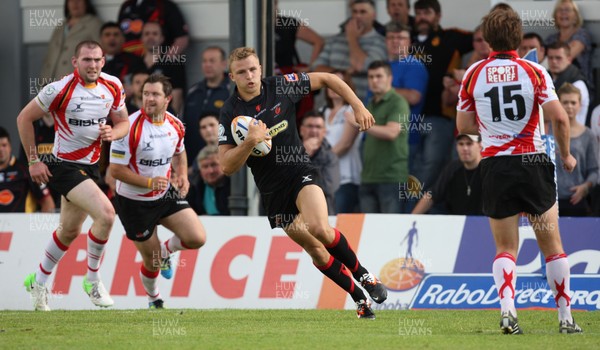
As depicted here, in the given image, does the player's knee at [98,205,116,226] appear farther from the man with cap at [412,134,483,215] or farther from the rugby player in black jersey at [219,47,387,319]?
the man with cap at [412,134,483,215]

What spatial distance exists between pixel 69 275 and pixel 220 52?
3774 mm

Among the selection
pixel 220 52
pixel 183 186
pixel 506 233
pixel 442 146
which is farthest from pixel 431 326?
pixel 220 52

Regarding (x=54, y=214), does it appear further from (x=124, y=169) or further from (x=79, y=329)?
(x=79, y=329)

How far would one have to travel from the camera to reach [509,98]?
330 inches

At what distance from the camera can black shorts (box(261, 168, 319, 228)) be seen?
9906mm

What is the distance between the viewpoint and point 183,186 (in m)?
12.4

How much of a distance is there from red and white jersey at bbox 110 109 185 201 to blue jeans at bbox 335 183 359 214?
323 centimetres

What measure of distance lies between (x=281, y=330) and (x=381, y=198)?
212 inches

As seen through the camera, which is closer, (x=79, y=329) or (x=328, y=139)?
(x=79, y=329)

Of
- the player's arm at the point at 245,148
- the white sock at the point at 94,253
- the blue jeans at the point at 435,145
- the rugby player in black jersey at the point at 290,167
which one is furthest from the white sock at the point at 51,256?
the blue jeans at the point at 435,145

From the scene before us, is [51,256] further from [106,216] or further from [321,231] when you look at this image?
[321,231]

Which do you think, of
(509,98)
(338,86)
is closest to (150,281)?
(338,86)

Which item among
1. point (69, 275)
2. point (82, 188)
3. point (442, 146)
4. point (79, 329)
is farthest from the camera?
point (442, 146)

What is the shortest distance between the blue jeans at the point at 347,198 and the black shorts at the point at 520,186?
6430 mm
